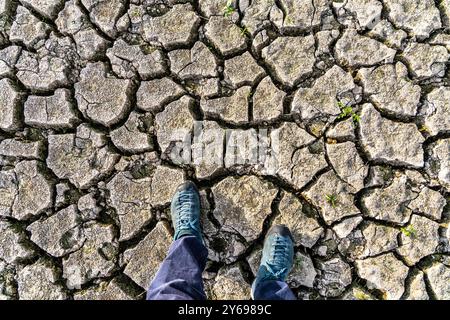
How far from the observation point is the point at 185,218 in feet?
7.86

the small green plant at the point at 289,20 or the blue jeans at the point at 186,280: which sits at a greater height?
the small green plant at the point at 289,20

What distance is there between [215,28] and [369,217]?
149 cm

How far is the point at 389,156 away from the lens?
8.27 ft

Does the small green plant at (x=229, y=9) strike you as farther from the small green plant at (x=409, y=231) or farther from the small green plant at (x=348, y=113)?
the small green plant at (x=409, y=231)

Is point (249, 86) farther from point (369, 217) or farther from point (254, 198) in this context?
point (369, 217)

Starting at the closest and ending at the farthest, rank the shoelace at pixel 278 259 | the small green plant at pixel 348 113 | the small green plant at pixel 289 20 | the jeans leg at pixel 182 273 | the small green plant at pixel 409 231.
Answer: the jeans leg at pixel 182 273 < the shoelace at pixel 278 259 < the small green plant at pixel 409 231 < the small green plant at pixel 348 113 < the small green plant at pixel 289 20

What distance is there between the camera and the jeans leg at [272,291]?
2188mm

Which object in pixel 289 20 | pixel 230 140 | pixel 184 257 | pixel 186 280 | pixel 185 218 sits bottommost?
pixel 186 280

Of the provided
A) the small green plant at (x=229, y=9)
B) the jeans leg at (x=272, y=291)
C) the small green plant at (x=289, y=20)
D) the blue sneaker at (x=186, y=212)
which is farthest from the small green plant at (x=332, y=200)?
the small green plant at (x=229, y=9)

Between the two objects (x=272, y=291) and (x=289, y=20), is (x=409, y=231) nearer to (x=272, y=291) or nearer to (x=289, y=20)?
(x=272, y=291)

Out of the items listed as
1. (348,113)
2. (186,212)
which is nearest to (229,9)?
(348,113)

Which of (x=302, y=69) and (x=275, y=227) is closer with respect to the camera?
(x=275, y=227)

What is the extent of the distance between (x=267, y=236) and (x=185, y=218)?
48 cm
